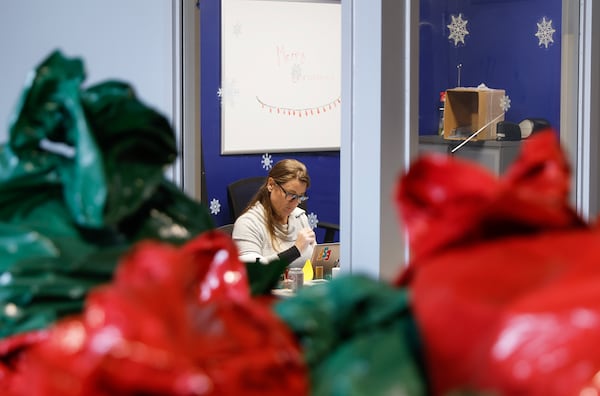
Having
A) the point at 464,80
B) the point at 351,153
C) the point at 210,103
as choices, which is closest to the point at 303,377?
the point at 351,153

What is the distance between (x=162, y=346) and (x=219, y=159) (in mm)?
4530

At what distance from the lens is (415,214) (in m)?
0.26

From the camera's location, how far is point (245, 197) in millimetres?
4641

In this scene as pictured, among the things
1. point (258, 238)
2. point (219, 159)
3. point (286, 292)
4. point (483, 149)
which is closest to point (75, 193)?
point (483, 149)

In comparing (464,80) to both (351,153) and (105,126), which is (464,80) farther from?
(105,126)

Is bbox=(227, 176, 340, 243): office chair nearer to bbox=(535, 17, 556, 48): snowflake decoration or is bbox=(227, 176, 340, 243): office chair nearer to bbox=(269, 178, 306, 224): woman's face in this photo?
bbox=(269, 178, 306, 224): woman's face

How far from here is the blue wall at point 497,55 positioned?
2240 mm

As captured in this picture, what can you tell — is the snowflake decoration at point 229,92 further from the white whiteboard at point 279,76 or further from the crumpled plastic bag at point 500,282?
the crumpled plastic bag at point 500,282

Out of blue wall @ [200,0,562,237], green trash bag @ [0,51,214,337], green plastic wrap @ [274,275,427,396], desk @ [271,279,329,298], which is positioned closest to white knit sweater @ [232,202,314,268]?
desk @ [271,279,329,298]

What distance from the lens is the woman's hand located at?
12.3 feet

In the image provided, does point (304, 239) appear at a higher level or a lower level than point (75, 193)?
lower

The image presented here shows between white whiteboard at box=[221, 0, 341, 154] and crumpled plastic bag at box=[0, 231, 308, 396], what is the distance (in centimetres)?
439

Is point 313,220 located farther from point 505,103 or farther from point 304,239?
point 505,103

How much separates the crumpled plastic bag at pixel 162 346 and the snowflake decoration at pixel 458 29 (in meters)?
2.19
